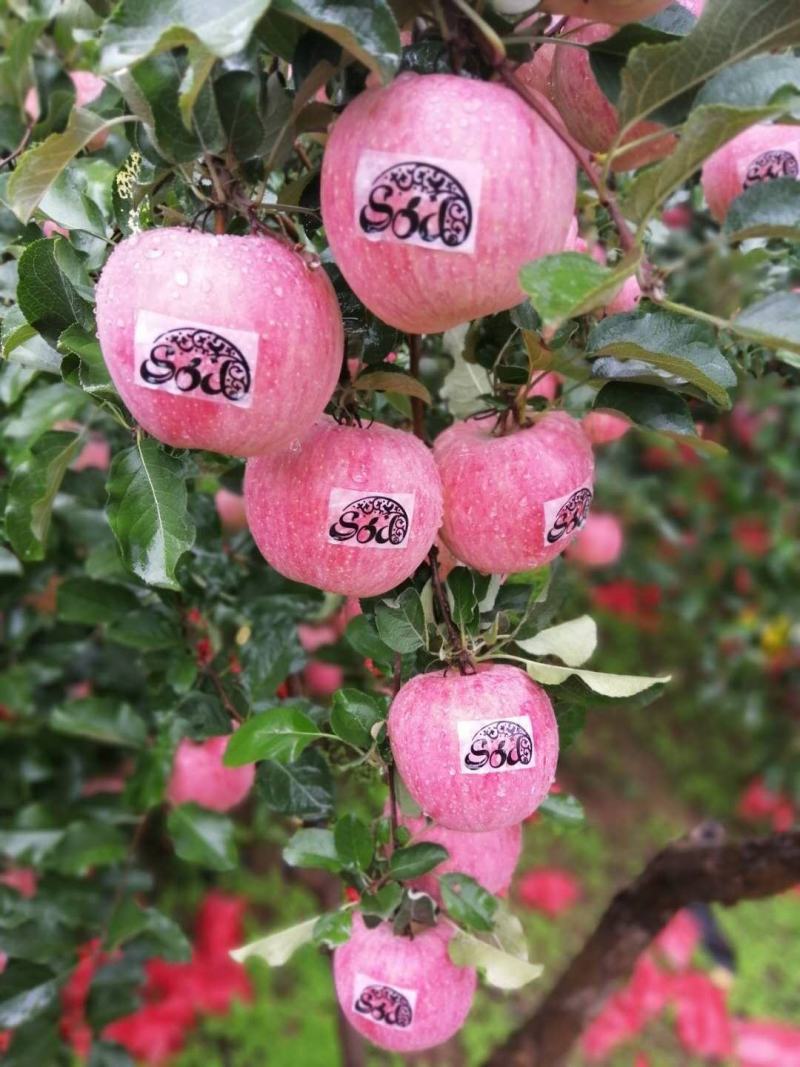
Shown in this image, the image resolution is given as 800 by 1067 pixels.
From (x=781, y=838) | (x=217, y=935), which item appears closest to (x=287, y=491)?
(x=781, y=838)

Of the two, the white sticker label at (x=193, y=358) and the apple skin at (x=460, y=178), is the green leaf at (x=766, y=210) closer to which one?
the apple skin at (x=460, y=178)

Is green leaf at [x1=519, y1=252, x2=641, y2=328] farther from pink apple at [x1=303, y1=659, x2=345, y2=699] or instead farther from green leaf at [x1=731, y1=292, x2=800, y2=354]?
pink apple at [x1=303, y1=659, x2=345, y2=699]

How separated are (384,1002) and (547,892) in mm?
1362

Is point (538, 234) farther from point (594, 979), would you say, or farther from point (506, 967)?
point (594, 979)

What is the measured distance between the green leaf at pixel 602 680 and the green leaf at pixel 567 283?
0.22 metres

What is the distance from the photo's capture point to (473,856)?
24.5 inches

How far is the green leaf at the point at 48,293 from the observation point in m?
0.48

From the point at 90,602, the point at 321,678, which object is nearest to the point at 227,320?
the point at 90,602

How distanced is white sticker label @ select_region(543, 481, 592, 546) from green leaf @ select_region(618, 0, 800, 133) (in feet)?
0.65

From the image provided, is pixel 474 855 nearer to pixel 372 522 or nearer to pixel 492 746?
pixel 492 746

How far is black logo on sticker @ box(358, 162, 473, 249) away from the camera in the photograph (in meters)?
0.38

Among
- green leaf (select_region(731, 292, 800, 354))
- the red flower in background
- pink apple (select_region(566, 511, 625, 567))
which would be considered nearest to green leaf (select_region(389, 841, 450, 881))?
green leaf (select_region(731, 292, 800, 354))

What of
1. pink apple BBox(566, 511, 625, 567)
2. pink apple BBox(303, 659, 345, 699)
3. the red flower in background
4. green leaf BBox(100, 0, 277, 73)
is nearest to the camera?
green leaf BBox(100, 0, 277, 73)

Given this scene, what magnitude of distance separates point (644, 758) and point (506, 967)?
5.89 feet
